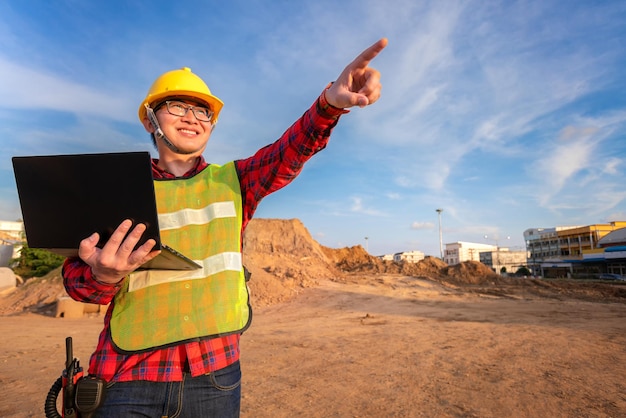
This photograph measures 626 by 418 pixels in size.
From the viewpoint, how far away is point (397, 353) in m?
6.99

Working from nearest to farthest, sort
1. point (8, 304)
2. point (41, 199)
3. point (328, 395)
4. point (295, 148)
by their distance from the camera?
point (41, 199) < point (295, 148) < point (328, 395) < point (8, 304)

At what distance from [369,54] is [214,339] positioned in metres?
1.23

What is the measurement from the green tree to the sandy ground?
15720 millimetres

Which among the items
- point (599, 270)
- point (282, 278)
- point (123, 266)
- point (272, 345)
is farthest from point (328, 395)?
point (599, 270)

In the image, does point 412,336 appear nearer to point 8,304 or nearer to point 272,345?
point 272,345

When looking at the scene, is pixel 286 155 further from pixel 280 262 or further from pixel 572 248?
pixel 572 248

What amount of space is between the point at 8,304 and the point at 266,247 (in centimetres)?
1434

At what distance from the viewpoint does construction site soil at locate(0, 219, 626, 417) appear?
4.52 m

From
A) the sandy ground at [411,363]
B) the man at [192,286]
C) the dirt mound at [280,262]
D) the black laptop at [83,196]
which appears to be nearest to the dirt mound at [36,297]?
the sandy ground at [411,363]

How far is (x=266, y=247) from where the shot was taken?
2636 cm

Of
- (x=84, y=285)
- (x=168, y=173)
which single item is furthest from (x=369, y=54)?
(x=84, y=285)

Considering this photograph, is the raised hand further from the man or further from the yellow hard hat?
the yellow hard hat

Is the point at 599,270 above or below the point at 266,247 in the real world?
below

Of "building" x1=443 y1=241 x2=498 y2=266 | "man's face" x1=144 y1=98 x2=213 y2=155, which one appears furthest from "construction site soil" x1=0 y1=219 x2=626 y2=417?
"building" x1=443 y1=241 x2=498 y2=266
